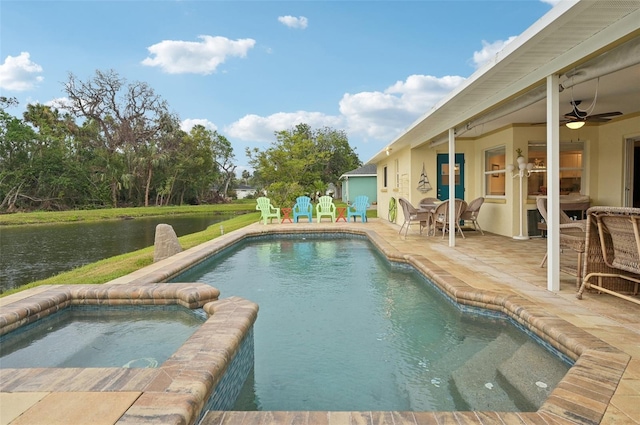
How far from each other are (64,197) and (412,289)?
103 ft

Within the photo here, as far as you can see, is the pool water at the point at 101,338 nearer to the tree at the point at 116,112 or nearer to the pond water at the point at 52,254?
the pond water at the point at 52,254

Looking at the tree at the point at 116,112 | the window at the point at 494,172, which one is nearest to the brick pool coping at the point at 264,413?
the window at the point at 494,172

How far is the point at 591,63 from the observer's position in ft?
11.4

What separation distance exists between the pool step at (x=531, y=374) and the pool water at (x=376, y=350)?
0.01m

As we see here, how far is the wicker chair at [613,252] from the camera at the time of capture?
3.04m

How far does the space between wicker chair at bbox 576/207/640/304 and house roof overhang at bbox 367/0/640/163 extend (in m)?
1.21

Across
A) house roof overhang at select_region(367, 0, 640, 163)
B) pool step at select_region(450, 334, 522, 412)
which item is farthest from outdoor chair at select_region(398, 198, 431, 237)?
pool step at select_region(450, 334, 522, 412)

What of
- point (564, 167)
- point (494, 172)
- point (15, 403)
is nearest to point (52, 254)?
point (15, 403)

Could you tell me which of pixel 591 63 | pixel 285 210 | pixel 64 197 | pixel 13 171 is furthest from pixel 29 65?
pixel 591 63

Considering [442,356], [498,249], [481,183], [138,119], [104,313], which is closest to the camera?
[442,356]

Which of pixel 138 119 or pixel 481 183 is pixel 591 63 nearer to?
pixel 481 183

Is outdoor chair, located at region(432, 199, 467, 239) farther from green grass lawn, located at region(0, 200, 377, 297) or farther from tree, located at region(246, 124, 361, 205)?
tree, located at region(246, 124, 361, 205)

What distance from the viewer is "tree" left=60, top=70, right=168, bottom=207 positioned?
30.4 metres

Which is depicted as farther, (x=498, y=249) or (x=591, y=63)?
(x=498, y=249)
